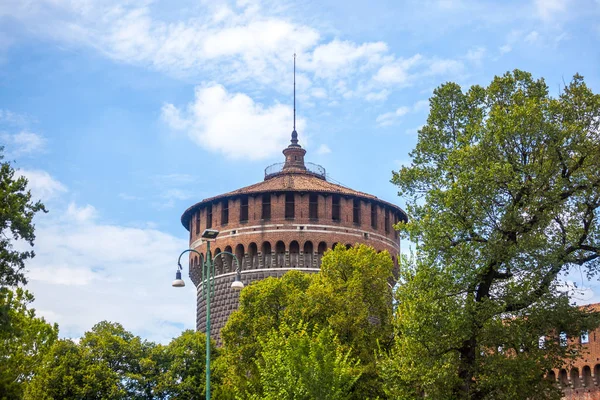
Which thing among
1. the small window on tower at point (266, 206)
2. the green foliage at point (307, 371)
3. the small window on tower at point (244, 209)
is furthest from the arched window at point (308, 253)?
the green foliage at point (307, 371)

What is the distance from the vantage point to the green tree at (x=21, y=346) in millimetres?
33188

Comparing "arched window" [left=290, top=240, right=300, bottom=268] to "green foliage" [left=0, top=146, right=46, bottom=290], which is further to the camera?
"arched window" [left=290, top=240, right=300, bottom=268]

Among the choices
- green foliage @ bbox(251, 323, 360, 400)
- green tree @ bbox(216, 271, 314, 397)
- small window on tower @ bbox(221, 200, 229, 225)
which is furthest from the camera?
small window on tower @ bbox(221, 200, 229, 225)

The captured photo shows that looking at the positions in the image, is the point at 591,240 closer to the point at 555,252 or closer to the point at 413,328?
the point at 555,252

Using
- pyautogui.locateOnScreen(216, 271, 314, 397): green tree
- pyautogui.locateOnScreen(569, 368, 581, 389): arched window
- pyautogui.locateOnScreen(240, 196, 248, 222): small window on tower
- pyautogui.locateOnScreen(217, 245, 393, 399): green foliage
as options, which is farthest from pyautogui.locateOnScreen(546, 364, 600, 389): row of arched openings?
pyautogui.locateOnScreen(216, 271, 314, 397): green tree

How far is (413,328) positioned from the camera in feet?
96.2

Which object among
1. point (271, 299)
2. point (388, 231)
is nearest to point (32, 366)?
point (271, 299)

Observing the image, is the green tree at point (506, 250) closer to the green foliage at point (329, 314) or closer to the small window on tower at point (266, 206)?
the green foliage at point (329, 314)

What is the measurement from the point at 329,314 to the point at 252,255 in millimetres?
19308

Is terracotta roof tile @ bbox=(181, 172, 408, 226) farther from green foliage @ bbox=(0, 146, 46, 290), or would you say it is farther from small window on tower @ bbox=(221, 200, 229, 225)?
green foliage @ bbox=(0, 146, 46, 290)

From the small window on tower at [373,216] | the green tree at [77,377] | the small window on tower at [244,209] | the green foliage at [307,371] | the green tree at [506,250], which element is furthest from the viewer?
the small window on tower at [373,216]

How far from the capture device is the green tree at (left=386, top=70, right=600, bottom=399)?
28625 millimetres

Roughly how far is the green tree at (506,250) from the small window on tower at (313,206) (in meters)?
27.5

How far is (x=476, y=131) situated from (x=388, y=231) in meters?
31.1
